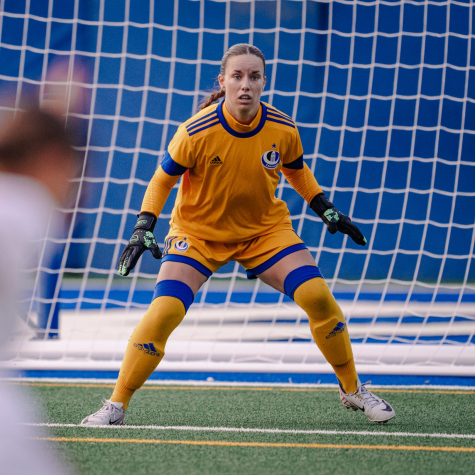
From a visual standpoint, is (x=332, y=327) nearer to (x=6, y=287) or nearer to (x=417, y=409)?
(x=417, y=409)

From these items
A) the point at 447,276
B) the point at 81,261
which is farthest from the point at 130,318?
the point at 447,276

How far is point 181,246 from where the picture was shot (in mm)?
3039

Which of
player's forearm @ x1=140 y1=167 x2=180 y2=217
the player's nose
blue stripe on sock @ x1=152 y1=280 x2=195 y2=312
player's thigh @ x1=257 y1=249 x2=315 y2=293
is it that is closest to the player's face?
the player's nose

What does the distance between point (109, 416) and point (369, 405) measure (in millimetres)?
1180

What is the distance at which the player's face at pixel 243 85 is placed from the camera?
2.92 metres

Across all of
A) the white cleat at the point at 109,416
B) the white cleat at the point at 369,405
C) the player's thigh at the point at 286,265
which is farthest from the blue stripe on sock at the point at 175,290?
the white cleat at the point at 369,405

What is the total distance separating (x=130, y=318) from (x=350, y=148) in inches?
180

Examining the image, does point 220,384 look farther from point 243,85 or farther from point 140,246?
point 243,85

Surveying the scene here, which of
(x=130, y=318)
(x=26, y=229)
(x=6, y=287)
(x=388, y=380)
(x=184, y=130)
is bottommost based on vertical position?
(x=130, y=318)

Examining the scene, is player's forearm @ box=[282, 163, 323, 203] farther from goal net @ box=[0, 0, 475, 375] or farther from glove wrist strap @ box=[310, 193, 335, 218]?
goal net @ box=[0, 0, 475, 375]

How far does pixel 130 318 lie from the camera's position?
7.03 meters

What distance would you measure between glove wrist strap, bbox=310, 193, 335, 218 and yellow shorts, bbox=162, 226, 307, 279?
191 millimetres

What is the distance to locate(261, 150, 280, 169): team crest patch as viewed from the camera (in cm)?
303

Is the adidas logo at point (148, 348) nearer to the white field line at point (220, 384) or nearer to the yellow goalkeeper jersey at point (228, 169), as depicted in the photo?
the yellow goalkeeper jersey at point (228, 169)
